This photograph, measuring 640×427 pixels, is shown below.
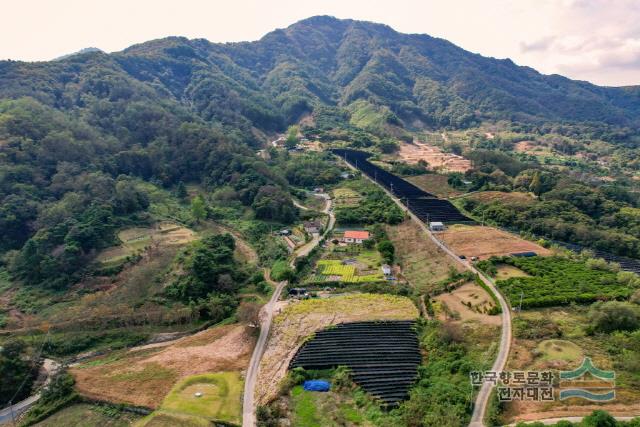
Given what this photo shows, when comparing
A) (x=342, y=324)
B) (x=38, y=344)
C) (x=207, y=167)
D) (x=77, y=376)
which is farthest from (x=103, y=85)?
(x=342, y=324)

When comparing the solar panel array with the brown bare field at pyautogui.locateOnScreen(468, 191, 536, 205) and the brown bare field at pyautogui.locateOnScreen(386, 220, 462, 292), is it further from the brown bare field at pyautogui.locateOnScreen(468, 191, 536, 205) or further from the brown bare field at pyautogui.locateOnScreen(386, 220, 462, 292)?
the brown bare field at pyautogui.locateOnScreen(468, 191, 536, 205)

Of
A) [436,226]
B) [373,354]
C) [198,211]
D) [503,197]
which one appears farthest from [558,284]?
[198,211]

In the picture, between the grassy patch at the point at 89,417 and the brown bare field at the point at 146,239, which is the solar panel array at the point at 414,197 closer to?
the brown bare field at the point at 146,239

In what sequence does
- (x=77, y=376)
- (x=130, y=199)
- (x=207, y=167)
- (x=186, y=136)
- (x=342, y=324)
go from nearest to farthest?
(x=77, y=376) < (x=342, y=324) < (x=130, y=199) < (x=207, y=167) < (x=186, y=136)

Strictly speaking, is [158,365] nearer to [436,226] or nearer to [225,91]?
[436,226]

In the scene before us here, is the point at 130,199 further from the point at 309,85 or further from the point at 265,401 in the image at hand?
the point at 309,85

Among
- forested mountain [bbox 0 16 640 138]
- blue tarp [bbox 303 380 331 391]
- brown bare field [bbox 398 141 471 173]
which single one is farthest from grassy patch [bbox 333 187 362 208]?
blue tarp [bbox 303 380 331 391]
